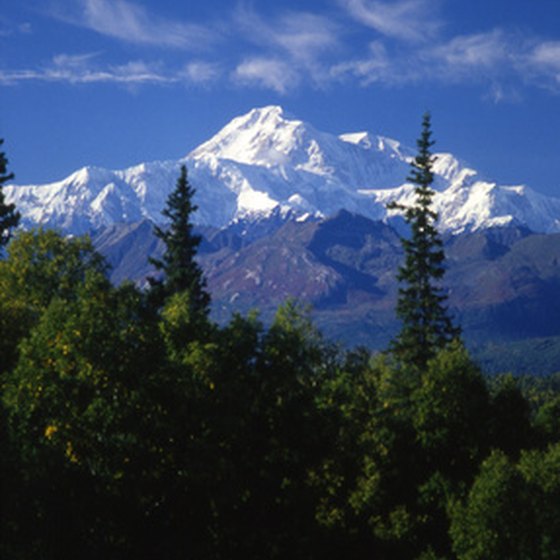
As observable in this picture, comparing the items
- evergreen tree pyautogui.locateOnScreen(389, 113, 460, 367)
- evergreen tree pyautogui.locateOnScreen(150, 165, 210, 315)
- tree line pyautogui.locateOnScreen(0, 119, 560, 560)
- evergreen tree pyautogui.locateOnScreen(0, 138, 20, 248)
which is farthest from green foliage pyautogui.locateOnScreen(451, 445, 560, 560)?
evergreen tree pyautogui.locateOnScreen(0, 138, 20, 248)

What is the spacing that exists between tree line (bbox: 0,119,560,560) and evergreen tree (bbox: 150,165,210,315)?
1216 cm

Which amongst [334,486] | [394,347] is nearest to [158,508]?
[334,486]

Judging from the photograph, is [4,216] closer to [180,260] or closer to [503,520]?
[180,260]

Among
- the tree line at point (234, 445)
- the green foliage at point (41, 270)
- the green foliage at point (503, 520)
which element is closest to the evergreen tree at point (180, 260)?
the green foliage at point (41, 270)

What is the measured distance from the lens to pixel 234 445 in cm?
4228

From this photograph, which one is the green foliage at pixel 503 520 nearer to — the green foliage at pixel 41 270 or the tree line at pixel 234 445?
the tree line at pixel 234 445

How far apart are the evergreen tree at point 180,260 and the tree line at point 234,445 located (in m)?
12.2

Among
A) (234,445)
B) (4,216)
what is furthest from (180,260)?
(234,445)

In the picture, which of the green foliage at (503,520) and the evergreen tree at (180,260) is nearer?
the green foliage at (503,520)

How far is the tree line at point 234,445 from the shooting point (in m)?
35.1

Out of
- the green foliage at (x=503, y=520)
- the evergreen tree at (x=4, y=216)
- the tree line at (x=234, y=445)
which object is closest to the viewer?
the tree line at (x=234, y=445)

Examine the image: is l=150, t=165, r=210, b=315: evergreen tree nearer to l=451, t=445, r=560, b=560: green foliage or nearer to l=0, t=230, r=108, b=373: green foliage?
l=0, t=230, r=108, b=373: green foliage

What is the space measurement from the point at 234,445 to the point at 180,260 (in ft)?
106

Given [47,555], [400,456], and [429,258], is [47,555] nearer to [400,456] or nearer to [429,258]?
[400,456]
